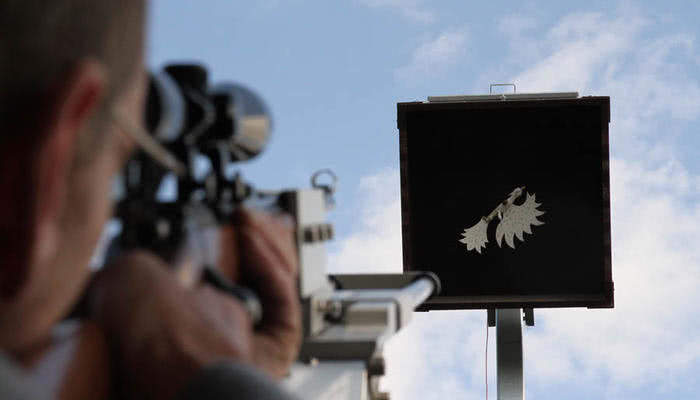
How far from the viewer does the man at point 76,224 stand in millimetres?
362

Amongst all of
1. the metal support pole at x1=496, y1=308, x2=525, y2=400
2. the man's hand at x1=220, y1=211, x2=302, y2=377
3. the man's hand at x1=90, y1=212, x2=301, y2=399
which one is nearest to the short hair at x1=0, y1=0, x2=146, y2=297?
the man's hand at x1=90, y1=212, x2=301, y2=399

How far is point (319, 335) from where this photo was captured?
49.2 inches

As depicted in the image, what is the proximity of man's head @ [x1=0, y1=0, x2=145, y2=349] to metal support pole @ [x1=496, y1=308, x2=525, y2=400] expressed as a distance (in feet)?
7.64

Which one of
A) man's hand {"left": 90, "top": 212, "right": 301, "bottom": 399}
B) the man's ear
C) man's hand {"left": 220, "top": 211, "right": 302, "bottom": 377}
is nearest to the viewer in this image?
the man's ear

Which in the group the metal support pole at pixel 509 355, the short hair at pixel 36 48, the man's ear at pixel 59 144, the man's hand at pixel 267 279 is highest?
the short hair at pixel 36 48

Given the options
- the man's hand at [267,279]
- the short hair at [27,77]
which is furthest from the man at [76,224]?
the man's hand at [267,279]

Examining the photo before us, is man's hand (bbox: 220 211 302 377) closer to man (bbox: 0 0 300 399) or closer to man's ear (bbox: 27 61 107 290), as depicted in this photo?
man (bbox: 0 0 300 399)

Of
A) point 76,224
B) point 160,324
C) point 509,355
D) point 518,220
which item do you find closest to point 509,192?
point 518,220

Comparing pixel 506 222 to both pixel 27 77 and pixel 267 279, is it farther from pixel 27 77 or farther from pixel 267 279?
pixel 27 77

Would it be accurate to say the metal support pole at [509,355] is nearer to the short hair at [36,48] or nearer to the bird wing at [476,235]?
the bird wing at [476,235]

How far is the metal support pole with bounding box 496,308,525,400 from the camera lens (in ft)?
8.57

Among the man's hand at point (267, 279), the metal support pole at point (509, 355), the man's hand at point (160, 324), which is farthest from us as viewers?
the metal support pole at point (509, 355)

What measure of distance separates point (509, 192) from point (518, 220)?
0.08 m

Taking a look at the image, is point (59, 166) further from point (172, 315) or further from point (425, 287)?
Result: point (425, 287)
